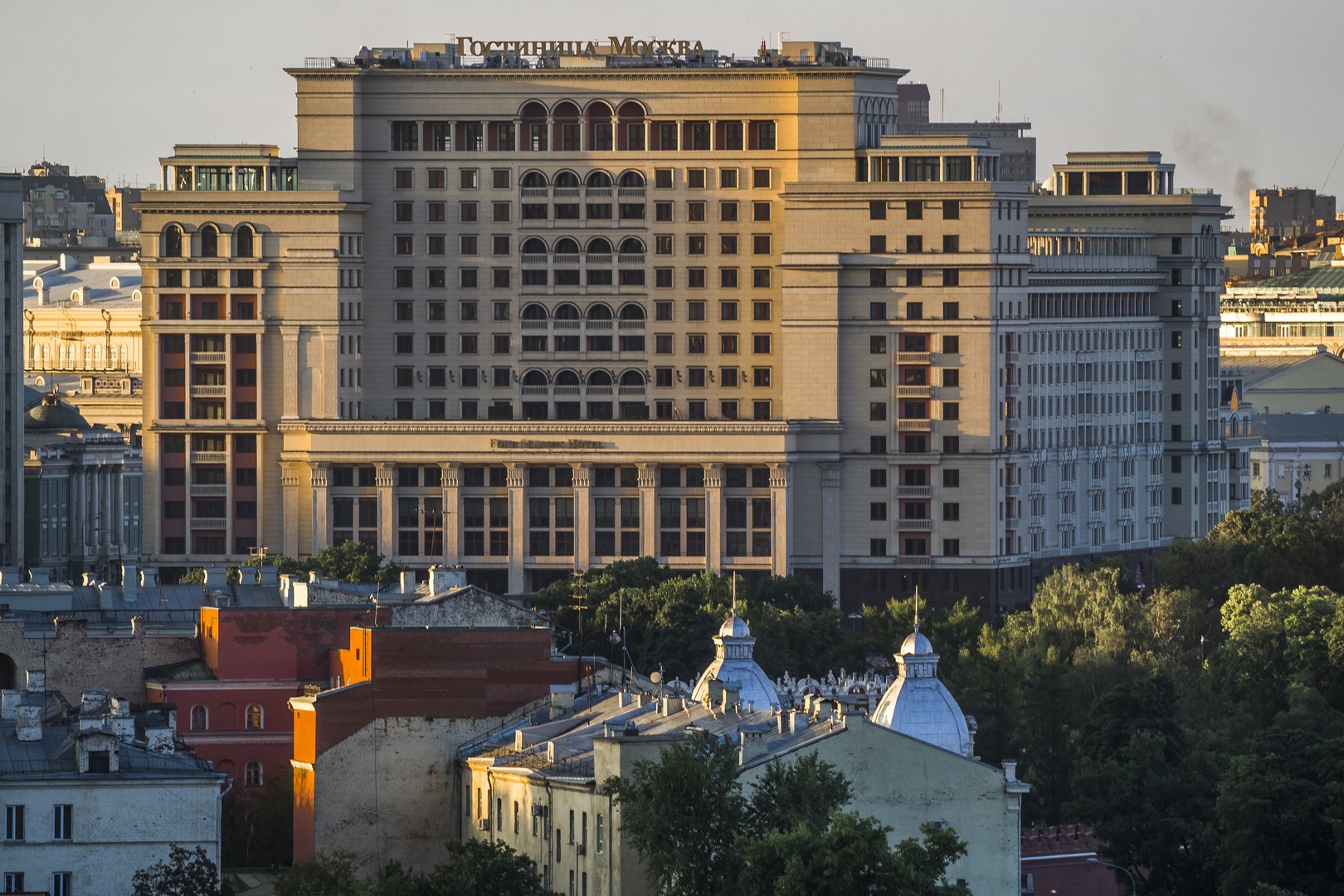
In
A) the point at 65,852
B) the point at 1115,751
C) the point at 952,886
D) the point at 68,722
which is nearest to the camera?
the point at 952,886

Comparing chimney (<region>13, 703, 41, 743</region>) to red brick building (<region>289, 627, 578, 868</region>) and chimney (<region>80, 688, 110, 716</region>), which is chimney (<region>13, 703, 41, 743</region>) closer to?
chimney (<region>80, 688, 110, 716</region>)

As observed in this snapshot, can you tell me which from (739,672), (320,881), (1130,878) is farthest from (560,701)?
(320,881)

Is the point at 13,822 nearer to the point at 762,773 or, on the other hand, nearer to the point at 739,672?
the point at 762,773

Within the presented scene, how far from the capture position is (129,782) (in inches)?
6555

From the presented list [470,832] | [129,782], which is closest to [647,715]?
[470,832]

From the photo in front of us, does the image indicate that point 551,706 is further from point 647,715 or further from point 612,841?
point 612,841

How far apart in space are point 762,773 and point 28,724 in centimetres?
2992

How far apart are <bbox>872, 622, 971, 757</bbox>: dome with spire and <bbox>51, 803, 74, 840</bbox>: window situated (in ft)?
89.4

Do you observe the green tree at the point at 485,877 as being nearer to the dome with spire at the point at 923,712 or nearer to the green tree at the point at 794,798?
the green tree at the point at 794,798

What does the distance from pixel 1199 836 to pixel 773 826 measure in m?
32.5

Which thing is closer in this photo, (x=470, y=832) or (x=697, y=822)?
(x=697, y=822)

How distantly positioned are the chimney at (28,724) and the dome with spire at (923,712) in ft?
94.8

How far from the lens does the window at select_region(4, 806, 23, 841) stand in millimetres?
164500

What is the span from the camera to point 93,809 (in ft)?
544
